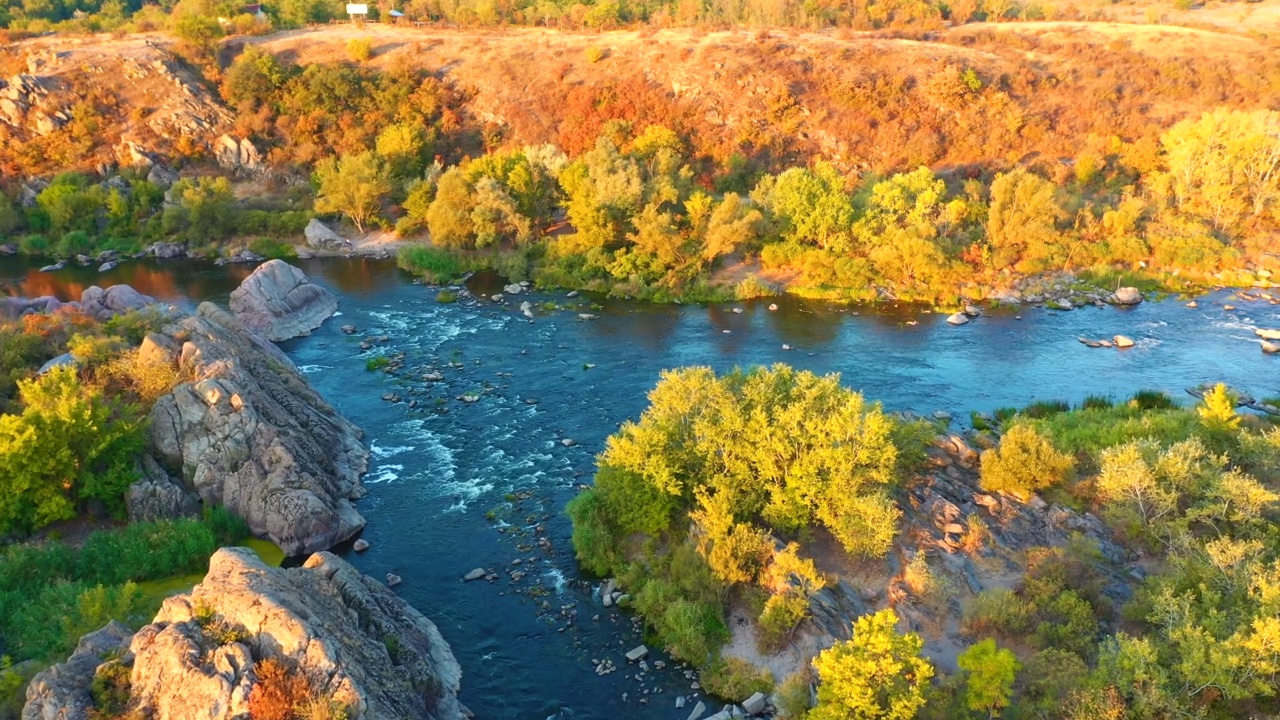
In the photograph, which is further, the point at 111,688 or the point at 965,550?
the point at 965,550

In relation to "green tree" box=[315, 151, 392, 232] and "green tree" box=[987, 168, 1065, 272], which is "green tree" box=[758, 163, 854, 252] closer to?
"green tree" box=[987, 168, 1065, 272]

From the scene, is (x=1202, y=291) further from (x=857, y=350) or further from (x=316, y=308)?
(x=316, y=308)

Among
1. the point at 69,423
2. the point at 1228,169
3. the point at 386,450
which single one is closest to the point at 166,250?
the point at 386,450

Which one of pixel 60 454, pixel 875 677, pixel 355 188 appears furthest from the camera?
pixel 355 188

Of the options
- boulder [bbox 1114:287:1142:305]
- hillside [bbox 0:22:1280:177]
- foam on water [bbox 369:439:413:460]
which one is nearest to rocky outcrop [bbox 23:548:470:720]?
foam on water [bbox 369:439:413:460]

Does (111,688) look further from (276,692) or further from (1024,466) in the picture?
(1024,466)

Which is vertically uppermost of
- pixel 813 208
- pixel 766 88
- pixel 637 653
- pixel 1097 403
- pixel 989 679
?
pixel 766 88

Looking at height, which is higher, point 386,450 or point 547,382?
point 547,382

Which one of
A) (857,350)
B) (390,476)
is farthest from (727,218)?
(390,476)
